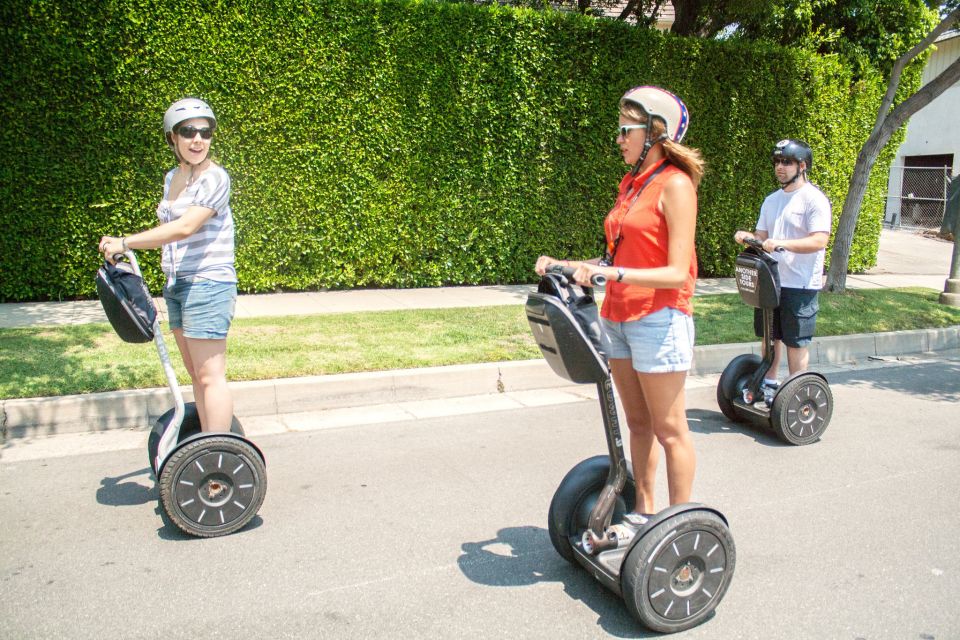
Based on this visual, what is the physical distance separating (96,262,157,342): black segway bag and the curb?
6.64 feet

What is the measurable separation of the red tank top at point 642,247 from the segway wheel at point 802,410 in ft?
8.62

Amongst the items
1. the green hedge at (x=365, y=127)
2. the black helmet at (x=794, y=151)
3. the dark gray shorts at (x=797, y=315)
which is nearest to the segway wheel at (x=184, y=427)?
the dark gray shorts at (x=797, y=315)

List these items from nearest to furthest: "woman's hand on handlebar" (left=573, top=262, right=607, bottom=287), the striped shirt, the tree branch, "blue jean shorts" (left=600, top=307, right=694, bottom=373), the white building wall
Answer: "woman's hand on handlebar" (left=573, top=262, right=607, bottom=287) < "blue jean shorts" (left=600, top=307, right=694, bottom=373) < the striped shirt < the tree branch < the white building wall

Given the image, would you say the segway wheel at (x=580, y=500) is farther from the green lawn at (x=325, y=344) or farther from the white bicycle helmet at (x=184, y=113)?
the green lawn at (x=325, y=344)

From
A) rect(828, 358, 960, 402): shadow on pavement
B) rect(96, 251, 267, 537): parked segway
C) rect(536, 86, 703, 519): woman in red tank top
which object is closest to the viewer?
rect(536, 86, 703, 519): woman in red tank top

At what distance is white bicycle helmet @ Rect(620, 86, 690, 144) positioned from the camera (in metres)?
3.10

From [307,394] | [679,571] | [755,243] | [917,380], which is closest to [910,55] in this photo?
[917,380]

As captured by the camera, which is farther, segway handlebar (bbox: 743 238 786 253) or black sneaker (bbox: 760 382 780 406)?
black sneaker (bbox: 760 382 780 406)

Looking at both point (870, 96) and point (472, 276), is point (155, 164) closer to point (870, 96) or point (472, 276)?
point (472, 276)

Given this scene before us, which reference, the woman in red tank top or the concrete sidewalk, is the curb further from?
the woman in red tank top

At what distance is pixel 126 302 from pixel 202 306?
338mm

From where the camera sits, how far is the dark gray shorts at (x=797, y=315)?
223 inches

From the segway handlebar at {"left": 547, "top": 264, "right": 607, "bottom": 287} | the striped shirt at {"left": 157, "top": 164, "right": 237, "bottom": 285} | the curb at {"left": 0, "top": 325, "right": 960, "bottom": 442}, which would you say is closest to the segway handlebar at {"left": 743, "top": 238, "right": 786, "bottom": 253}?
the curb at {"left": 0, "top": 325, "right": 960, "bottom": 442}

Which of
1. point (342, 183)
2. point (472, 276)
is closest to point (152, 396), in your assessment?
point (342, 183)
